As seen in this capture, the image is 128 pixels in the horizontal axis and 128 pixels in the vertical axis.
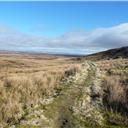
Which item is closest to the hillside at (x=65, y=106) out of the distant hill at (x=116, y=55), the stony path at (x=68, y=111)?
the stony path at (x=68, y=111)

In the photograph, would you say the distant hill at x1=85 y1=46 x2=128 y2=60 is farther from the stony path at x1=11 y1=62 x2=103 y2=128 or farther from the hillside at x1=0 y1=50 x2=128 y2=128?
the stony path at x1=11 y1=62 x2=103 y2=128

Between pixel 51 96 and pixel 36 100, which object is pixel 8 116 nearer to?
pixel 36 100

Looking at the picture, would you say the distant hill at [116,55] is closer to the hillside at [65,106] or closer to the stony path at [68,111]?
the hillside at [65,106]

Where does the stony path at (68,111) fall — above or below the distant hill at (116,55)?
below

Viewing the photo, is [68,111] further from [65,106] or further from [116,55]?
[116,55]

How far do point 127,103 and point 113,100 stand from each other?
85 centimetres

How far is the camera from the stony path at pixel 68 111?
35.2 feet

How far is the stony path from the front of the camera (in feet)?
35.2

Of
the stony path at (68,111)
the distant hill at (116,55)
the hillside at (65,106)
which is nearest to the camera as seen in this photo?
the stony path at (68,111)

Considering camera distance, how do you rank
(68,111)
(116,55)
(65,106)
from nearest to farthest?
(68,111)
(65,106)
(116,55)

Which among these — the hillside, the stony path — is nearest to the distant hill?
the hillside

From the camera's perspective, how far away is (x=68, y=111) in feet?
39.8

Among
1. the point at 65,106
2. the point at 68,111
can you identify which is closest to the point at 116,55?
the point at 65,106

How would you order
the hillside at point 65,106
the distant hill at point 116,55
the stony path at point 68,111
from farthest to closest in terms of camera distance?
the distant hill at point 116,55 < the hillside at point 65,106 < the stony path at point 68,111
